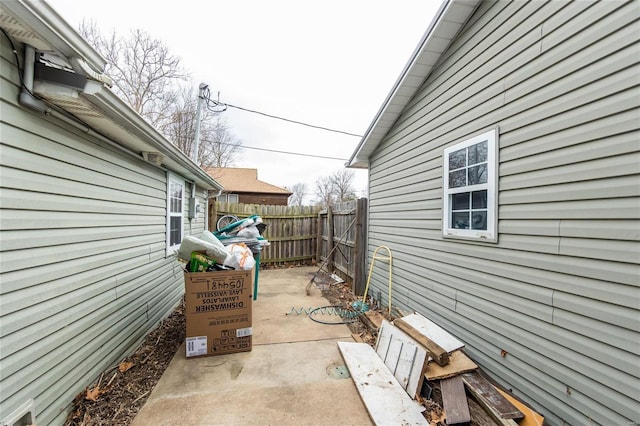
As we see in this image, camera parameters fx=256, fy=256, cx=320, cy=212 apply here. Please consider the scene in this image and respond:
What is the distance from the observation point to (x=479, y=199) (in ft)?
8.61

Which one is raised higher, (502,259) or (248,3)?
(248,3)

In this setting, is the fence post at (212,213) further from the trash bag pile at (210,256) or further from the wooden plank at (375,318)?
the wooden plank at (375,318)

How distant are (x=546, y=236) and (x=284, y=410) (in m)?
2.46

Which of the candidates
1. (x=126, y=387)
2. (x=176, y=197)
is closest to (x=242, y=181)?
(x=176, y=197)

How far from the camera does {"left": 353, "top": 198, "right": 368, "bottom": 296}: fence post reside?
5211 millimetres

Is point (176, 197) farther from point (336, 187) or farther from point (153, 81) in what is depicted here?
point (336, 187)

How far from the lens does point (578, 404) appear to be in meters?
1.66

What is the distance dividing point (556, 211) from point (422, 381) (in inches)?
67.6

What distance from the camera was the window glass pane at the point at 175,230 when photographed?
4.34 meters

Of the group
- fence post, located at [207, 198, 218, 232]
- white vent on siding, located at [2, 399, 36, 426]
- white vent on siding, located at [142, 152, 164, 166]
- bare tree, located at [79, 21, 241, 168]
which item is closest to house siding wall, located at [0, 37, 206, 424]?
white vent on siding, located at [2, 399, 36, 426]

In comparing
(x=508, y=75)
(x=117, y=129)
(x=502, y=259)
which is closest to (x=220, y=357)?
(x=117, y=129)

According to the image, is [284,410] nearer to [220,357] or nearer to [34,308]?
[220,357]

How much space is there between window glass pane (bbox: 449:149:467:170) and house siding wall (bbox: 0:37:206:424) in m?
3.66

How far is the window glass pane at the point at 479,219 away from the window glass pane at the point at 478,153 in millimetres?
523
